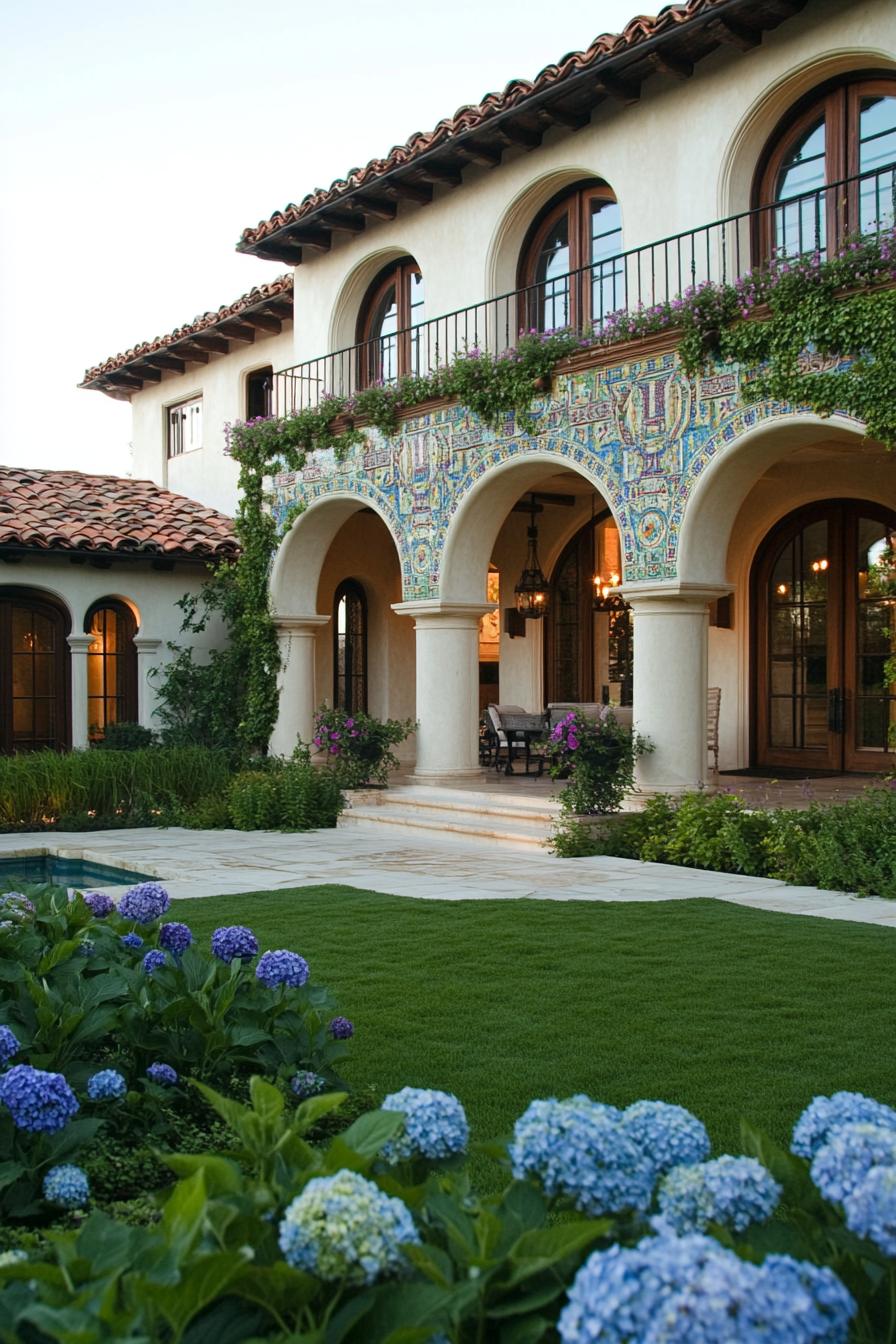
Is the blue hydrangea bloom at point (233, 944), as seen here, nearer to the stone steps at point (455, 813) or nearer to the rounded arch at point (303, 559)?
the stone steps at point (455, 813)

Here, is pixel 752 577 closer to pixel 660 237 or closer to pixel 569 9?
pixel 660 237

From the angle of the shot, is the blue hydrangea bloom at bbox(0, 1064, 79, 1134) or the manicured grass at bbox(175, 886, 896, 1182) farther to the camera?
the manicured grass at bbox(175, 886, 896, 1182)

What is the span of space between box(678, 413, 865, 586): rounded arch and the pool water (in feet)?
19.4

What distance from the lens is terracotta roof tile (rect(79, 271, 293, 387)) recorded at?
59.0 ft

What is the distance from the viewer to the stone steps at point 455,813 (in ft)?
40.6

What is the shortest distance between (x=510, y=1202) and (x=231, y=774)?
13.8 m

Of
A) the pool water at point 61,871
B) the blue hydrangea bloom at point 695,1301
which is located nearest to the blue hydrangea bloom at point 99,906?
the blue hydrangea bloom at point 695,1301

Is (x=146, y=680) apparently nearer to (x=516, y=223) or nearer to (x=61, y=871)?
(x=61, y=871)

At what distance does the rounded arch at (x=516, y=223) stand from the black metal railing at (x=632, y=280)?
304 millimetres

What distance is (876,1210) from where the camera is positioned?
65.3 inches

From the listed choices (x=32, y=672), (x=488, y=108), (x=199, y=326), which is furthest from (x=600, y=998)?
(x=199, y=326)

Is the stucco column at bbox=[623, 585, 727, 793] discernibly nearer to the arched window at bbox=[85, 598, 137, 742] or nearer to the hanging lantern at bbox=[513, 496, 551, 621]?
the hanging lantern at bbox=[513, 496, 551, 621]

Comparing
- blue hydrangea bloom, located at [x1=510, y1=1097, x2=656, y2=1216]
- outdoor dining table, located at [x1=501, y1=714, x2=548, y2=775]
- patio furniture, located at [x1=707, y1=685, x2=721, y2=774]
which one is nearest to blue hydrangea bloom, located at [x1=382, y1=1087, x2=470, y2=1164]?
blue hydrangea bloom, located at [x1=510, y1=1097, x2=656, y2=1216]

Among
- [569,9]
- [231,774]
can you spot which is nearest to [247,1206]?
[231,774]
